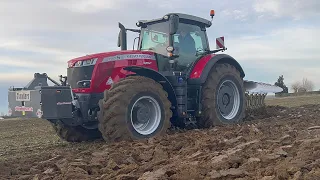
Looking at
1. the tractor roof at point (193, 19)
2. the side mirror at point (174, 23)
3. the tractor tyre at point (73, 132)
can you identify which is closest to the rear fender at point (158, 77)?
the side mirror at point (174, 23)

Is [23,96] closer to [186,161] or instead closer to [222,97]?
[186,161]

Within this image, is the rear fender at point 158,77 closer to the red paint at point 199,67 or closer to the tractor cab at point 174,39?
the tractor cab at point 174,39

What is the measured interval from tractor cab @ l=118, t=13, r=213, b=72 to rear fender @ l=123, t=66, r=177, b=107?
57 centimetres

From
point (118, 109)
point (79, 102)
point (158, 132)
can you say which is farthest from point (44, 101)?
point (158, 132)

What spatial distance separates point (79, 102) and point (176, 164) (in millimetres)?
3267

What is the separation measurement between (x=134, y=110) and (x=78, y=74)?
4.37 feet

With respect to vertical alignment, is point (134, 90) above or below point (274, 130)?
above

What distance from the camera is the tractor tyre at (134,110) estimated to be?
6.87m

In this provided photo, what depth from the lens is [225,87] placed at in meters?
9.52

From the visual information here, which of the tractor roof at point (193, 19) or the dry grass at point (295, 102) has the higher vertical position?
the tractor roof at point (193, 19)

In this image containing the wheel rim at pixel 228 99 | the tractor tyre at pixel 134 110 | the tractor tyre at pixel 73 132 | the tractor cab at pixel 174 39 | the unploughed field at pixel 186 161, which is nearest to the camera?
the unploughed field at pixel 186 161

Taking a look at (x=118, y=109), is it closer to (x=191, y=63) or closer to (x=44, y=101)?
(x=44, y=101)

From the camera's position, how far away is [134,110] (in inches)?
295

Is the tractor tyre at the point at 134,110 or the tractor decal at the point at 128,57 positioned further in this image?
the tractor decal at the point at 128,57
